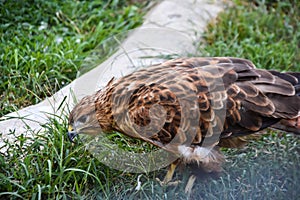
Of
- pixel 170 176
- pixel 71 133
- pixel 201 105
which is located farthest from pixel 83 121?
pixel 201 105

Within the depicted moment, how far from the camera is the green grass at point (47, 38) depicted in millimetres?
6281

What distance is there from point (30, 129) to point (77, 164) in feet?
1.84

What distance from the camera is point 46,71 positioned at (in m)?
6.49

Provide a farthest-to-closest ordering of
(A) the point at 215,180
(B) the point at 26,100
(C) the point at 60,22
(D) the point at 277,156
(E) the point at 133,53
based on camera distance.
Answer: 1. (C) the point at 60,22
2. (E) the point at 133,53
3. (B) the point at 26,100
4. (D) the point at 277,156
5. (A) the point at 215,180

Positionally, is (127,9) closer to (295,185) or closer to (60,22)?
(60,22)

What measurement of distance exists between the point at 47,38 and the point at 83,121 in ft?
7.72

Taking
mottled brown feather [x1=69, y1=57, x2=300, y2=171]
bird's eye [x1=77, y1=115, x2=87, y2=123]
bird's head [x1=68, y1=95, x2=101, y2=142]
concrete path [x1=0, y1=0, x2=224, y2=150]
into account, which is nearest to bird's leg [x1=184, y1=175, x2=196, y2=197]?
mottled brown feather [x1=69, y1=57, x2=300, y2=171]

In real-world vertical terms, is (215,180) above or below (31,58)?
below

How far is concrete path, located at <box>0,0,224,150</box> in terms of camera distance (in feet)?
18.6

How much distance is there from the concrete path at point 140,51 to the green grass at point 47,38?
17cm

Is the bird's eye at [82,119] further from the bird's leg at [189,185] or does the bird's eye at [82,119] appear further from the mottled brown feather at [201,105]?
the bird's leg at [189,185]

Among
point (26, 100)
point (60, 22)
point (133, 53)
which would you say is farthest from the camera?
point (60, 22)

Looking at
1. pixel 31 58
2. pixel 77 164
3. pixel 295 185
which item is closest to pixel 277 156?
pixel 295 185

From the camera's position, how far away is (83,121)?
5.14 meters
